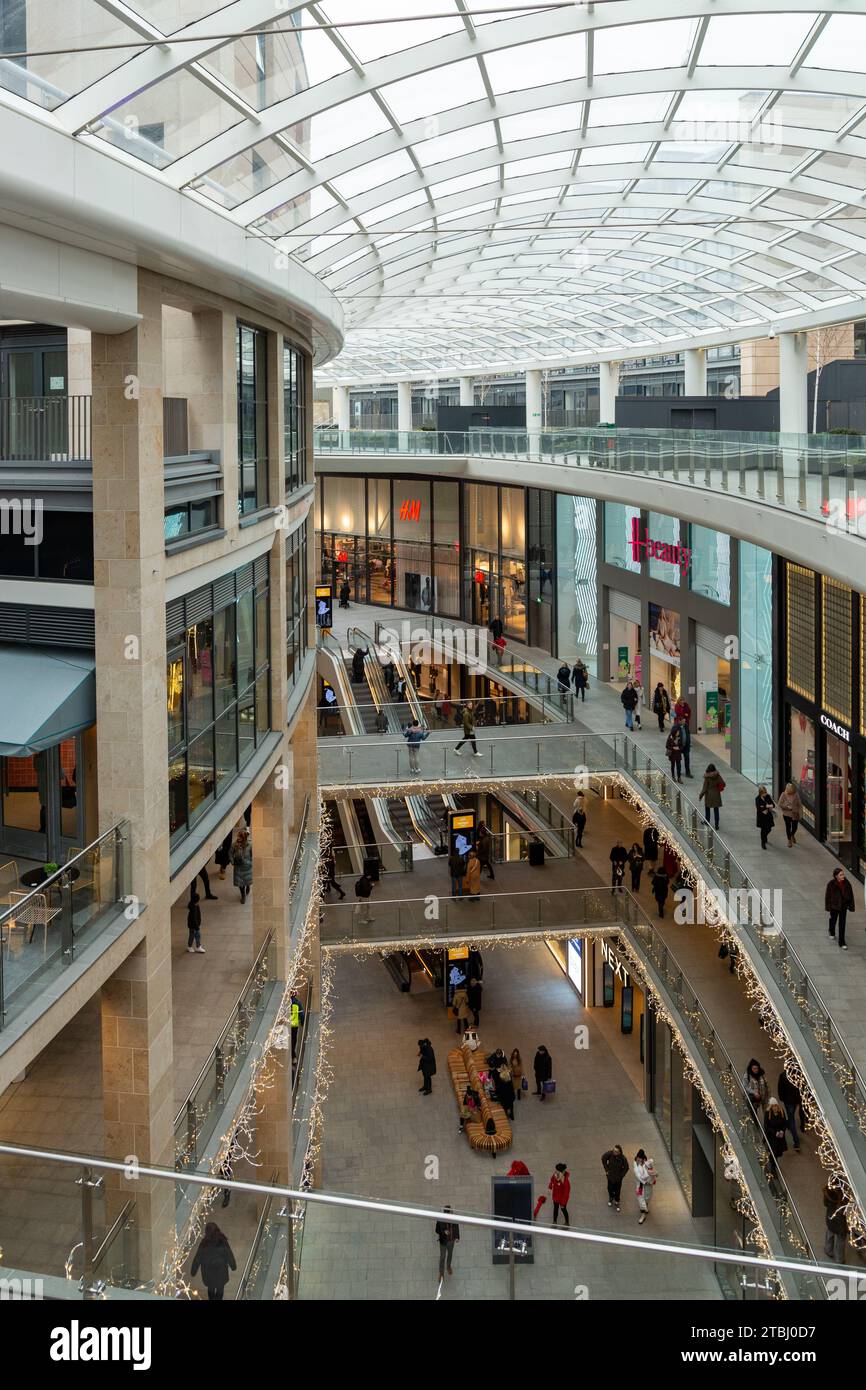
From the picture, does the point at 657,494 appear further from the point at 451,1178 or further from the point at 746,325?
the point at 451,1178

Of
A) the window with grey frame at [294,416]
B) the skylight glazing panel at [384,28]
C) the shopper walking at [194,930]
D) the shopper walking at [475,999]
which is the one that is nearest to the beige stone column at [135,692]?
the skylight glazing panel at [384,28]

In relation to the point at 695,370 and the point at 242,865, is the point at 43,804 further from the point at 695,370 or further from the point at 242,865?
the point at 695,370

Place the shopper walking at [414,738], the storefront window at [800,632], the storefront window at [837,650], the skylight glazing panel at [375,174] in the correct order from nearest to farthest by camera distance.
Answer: the skylight glazing panel at [375,174], the storefront window at [837,650], the storefront window at [800,632], the shopper walking at [414,738]

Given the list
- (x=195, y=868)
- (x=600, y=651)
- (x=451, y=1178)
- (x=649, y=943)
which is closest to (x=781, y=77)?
(x=195, y=868)

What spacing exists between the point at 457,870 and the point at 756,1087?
11422 mm

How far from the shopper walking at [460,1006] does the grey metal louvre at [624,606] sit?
12022mm

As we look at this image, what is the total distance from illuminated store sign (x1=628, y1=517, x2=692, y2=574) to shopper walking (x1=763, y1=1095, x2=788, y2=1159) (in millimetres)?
16299

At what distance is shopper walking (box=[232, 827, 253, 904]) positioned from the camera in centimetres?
1905

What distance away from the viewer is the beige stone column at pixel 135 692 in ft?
33.1

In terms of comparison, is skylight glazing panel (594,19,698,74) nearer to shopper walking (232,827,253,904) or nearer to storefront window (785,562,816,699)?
Answer: storefront window (785,562,816,699)

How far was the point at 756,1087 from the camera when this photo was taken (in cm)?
1725

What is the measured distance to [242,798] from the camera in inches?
565

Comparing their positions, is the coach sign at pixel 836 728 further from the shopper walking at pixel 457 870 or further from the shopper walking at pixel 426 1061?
the shopper walking at pixel 426 1061
